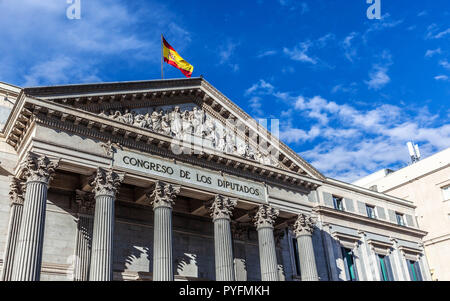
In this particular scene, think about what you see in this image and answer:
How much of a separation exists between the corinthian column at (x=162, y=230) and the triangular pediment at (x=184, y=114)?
10.7ft

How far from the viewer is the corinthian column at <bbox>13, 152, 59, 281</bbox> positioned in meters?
20.9

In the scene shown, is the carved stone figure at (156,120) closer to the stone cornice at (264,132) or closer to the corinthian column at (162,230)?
the corinthian column at (162,230)

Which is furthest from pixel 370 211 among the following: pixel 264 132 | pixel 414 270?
pixel 264 132

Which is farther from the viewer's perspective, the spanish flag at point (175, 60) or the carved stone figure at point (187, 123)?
the spanish flag at point (175, 60)

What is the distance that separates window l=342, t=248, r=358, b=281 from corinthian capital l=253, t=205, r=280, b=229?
35.7 ft

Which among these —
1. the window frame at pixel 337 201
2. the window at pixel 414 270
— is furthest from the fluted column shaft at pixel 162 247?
the window at pixel 414 270

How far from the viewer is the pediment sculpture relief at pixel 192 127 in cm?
2808

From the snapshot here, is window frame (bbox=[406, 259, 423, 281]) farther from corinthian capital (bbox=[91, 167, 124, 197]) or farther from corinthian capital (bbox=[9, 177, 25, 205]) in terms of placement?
corinthian capital (bbox=[9, 177, 25, 205])

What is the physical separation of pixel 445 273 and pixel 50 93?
39.0 meters

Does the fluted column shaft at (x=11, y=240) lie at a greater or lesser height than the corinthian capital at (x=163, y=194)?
lesser

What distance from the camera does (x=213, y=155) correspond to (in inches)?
1172

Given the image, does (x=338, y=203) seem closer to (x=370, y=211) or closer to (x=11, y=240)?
(x=370, y=211)

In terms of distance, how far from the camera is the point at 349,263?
1555 inches

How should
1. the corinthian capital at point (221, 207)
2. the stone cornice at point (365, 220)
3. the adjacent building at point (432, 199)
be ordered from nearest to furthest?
the corinthian capital at point (221, 207), the stone cornice at point (365, 220), the adjacent building at point (432, 199)
